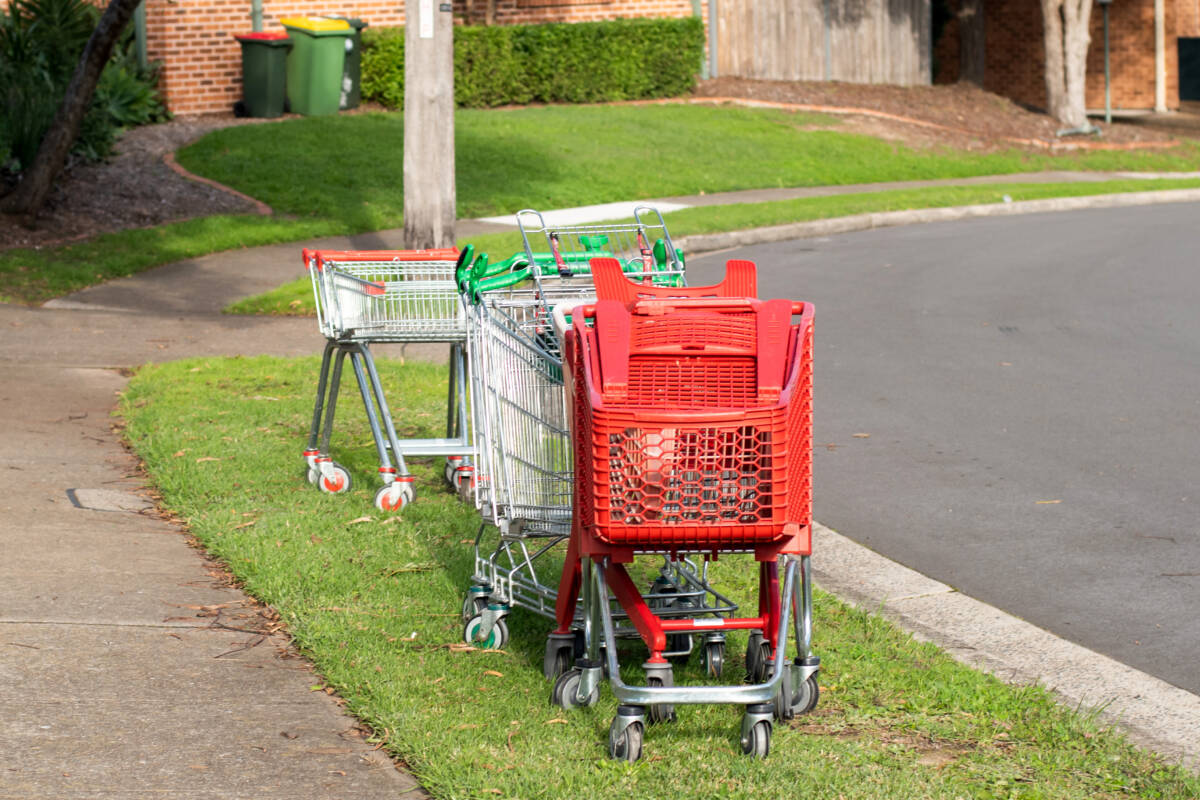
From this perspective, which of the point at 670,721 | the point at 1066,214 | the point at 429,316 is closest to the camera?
the point at 670,721

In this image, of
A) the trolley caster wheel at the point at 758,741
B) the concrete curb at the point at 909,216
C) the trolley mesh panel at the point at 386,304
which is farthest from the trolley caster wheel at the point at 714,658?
the concrete curb at the point at 909,216

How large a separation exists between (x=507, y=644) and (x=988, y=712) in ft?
5.30

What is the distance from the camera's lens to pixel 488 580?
5.14 metres

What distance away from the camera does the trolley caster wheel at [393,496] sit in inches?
264

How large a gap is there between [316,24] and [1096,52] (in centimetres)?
2200

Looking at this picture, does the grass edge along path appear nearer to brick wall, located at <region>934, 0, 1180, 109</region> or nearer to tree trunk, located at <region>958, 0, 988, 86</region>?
tree trunk, located at <region>958, 0, 988, 86</region>

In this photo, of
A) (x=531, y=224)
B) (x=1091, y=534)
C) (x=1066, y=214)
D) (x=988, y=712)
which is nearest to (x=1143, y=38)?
(x=1066, y=214)

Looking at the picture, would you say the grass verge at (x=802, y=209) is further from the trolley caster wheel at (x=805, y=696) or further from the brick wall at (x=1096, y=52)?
the brick wall at (x=1096, y=52)

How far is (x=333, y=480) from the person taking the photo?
22.9 feet

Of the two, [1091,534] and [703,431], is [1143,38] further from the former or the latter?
[703,431]

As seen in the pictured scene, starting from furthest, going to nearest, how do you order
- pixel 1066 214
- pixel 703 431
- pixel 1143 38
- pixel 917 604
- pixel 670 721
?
pixel 1143 38 → pixel 1066 214 → pixel 917 604 → pixel 670 721 → pixel 703 431

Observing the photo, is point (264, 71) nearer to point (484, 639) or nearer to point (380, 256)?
point (380, 256)

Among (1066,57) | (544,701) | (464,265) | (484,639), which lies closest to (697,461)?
(544,701)

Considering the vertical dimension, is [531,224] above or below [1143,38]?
below
